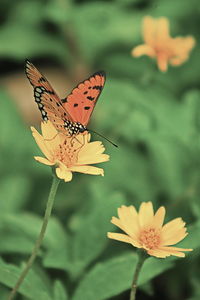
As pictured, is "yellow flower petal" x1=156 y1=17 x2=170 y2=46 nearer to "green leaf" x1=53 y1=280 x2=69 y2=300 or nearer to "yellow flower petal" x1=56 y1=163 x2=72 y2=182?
"yellow flower petal" x1=56 y1=163 x2=72 y2=182

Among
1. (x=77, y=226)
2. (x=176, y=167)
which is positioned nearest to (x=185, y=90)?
(x=176, y=167)

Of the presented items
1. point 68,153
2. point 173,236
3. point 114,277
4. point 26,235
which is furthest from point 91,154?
point 26,235

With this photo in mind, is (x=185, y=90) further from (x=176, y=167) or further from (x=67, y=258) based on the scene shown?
(x=67, y=258)

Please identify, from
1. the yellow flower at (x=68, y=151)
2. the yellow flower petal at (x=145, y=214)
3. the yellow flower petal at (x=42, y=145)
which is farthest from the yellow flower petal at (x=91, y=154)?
the yellow flower petal at (x=145, y=214)

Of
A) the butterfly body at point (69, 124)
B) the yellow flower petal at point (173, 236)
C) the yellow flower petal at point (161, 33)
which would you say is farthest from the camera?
the yellow flower petal at point (161, 33)

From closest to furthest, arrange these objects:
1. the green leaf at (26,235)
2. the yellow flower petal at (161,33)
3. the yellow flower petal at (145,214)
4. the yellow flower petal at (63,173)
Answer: the yellow flower petal at (63,173) < the yellow flower petal at (145,214) < the green leaf at (26,235) < the yellow flower petal at (161,33)

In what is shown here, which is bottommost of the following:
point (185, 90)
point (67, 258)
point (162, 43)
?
point (67, 258)

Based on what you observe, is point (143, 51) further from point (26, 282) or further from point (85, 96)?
point (26, 282)

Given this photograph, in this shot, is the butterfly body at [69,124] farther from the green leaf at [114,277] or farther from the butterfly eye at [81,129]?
the green leaf at [114,277]
